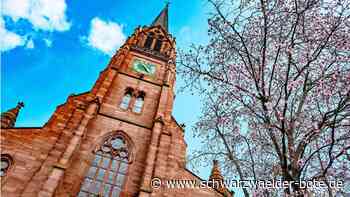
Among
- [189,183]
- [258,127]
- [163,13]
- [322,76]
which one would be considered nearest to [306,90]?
[322,76]

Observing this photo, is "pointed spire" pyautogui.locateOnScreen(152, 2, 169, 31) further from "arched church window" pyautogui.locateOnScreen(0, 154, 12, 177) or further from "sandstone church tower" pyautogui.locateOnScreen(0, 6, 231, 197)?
"arched church window" pyautogui.locateOnScreen(0, 154, 12, 177)

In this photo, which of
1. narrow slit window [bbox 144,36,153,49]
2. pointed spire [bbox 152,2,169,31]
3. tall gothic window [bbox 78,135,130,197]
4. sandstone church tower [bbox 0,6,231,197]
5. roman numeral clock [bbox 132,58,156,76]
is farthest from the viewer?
pointed spire [bbox 152,2,169,31]

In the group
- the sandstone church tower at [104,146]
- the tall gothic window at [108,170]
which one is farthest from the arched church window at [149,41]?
the tall gothic window at [108,170]

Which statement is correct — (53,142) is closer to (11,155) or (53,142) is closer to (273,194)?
(11,155)

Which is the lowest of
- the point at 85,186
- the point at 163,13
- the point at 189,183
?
the point at 85,186

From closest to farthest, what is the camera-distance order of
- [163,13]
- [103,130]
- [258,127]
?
[258,127]
[103,130]
[163,13]

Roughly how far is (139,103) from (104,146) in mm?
5073

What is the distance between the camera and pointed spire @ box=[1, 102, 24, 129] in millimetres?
16094

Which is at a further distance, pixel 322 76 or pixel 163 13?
pixel 163 13

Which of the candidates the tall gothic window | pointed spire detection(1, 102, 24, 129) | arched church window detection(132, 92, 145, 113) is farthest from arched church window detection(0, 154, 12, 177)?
arched church window detection(132, 92, 145, 113)

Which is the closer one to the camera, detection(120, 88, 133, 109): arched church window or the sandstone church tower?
the sandstone church tower

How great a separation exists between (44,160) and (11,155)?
4.83ft

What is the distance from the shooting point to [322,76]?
8.24 m

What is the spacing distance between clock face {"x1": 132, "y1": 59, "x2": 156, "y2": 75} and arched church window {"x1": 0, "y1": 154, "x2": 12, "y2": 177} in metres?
12.2
